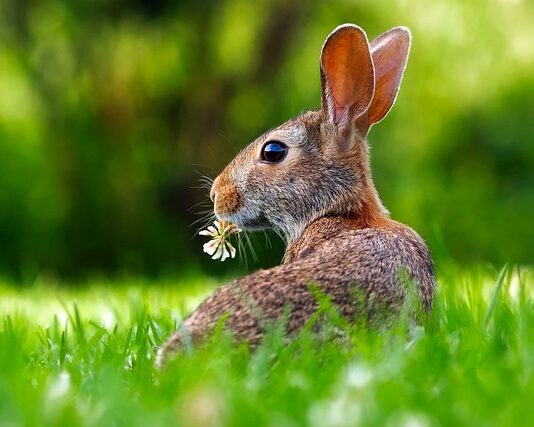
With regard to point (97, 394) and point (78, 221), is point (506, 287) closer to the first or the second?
point (97, 394)

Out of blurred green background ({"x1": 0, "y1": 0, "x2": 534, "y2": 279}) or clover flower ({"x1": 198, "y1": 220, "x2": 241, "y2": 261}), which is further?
blurred green background ({"x1": 0, "y1": 0, "x2": 534, "y2": 279})

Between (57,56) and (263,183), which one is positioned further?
(57,56)

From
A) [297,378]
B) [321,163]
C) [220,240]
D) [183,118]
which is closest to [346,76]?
[321,163]

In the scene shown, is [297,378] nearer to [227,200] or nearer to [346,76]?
[227,200]

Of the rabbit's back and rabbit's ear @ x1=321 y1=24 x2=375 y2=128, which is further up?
rabbit's ear @ x1=321 y1=24 x2=375 y2=128

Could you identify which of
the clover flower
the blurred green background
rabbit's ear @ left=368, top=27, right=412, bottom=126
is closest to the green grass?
the clover flower

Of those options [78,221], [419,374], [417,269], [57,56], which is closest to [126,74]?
[57,56]

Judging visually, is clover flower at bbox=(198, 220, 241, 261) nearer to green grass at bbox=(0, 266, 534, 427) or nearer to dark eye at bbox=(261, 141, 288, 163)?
dark eye at bbox=(261, 141, 288, 163)
